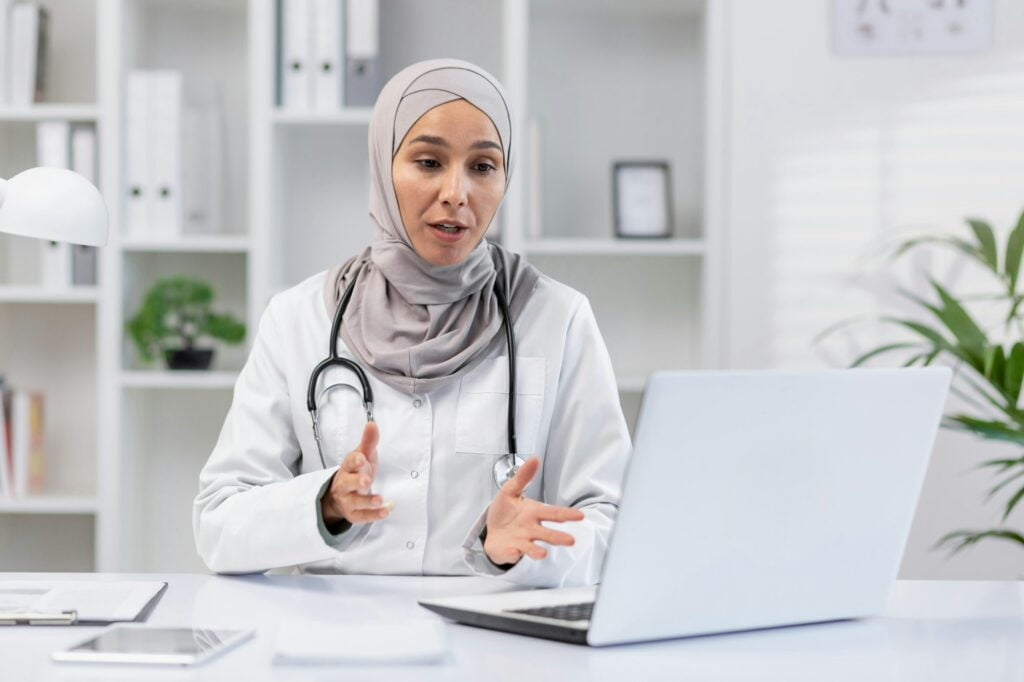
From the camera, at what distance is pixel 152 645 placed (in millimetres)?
919

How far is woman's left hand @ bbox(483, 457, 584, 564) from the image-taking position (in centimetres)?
115

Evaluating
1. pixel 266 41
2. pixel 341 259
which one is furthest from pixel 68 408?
pixel 266 41

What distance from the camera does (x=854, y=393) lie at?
0.96 m

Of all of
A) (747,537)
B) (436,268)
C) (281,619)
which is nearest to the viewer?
(747,537)

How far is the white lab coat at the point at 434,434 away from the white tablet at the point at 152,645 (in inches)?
18.3

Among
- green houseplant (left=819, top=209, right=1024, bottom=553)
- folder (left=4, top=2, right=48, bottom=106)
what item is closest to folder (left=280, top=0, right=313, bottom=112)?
folder (left=4, top=2, right=48, bottom=106)

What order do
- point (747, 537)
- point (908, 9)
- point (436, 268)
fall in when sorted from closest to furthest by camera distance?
point (747, 537), point (436, 268), point (908, 9)

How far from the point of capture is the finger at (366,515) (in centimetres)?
123

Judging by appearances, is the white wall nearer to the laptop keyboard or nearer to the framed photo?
the framed photo

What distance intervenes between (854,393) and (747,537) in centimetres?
16

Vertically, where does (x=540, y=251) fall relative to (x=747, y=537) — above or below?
above

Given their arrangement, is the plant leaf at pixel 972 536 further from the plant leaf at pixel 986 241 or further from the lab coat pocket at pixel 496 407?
the lab coat pocket at pixel 496 407

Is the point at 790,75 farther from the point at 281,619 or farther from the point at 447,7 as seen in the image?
the point at 281,619

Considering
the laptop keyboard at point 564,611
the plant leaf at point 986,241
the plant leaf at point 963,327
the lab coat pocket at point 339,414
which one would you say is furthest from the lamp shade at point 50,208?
the plant leaf at point 986,241
